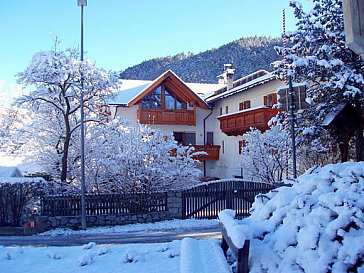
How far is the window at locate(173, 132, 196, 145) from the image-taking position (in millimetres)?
31031

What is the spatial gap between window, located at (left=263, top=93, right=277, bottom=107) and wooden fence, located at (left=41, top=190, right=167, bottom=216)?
12.0 meters

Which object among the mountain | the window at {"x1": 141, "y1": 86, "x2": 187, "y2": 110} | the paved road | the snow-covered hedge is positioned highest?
the mountain

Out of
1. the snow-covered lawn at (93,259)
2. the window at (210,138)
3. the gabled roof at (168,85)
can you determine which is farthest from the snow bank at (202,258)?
the window at (210,138)

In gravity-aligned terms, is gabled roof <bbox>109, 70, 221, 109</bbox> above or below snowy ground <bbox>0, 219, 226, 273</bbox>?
above

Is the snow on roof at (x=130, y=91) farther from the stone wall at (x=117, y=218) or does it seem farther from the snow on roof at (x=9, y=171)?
the stone wall at (x=117, y=218)

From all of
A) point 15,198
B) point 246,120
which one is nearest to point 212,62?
point 246,120

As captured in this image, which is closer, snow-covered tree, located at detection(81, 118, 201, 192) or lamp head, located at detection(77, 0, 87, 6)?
lamp head, located at detection(77, 0, 87, 6)

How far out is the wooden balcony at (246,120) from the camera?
23781 millimetres

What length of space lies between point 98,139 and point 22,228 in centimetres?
616

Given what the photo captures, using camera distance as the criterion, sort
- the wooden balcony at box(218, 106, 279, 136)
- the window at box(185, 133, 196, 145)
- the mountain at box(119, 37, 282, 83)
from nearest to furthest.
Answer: the wooden balcony at box(218, 106, 279, 136) → the window at box(185, 133, 196, 145) → the mountain at box(119, 37, 282, 83)

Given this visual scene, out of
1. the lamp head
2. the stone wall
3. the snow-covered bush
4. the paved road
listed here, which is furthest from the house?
the paved road

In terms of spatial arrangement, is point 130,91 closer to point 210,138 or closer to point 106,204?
point 210,138

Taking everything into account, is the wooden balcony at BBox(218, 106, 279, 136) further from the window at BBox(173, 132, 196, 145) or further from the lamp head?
the lamp head

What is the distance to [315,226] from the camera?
10.5ft
